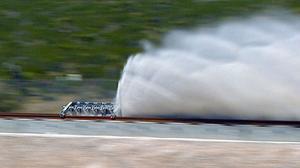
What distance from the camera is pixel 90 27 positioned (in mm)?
30562

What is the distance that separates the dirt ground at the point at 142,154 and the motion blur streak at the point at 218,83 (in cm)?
281

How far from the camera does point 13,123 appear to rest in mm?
13148

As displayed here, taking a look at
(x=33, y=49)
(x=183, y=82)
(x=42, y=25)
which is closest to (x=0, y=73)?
(x=33, y=49)

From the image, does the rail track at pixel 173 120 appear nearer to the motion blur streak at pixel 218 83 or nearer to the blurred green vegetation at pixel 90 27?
the motion blur streak at pixel 218 83

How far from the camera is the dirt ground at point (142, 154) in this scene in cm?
1092

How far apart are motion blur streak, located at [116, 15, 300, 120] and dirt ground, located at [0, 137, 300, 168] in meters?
A: 2.81

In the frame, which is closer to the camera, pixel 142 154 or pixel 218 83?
pixel 142 154

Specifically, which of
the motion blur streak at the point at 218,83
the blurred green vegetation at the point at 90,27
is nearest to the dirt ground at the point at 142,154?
the motion blur streak at the point at 218,83

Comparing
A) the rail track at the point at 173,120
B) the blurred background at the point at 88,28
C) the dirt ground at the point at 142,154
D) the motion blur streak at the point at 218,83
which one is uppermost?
the blurred background at the point at 88,28

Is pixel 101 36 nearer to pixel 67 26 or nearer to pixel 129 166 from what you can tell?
pixel 67 26

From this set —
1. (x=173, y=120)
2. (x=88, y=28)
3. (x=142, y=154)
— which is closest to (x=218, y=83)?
(x=173, y=120)

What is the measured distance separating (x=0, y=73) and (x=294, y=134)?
52.0 feet

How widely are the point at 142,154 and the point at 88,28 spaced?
776 inches

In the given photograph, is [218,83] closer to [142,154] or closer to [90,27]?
[142,154]
